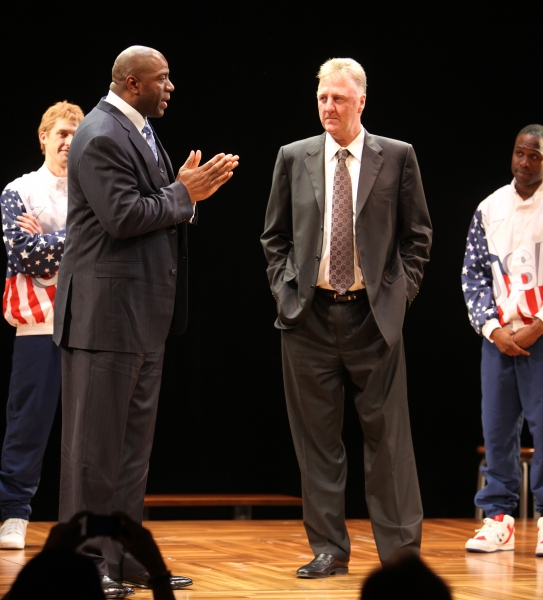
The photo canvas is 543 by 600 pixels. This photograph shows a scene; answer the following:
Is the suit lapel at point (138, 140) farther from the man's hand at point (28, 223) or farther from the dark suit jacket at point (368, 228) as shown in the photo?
the man's hand at point (28, 223)

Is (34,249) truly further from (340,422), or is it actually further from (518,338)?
(518,338)

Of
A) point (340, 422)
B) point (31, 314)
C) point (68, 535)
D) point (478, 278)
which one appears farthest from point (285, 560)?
point (68, 535)

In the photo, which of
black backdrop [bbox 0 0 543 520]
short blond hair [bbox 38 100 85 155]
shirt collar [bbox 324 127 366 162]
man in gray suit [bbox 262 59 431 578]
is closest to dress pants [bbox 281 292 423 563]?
man in gray suit [bbox 262 59 431 578]

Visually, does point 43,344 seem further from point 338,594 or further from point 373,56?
point 373,56

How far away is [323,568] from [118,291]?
1.14 m

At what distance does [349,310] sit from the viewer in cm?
344

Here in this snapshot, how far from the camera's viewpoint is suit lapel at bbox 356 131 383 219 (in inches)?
135

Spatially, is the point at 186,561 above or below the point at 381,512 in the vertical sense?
below

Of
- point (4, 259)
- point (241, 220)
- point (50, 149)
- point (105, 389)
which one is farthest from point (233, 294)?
point (105, 389)

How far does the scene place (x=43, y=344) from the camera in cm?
402

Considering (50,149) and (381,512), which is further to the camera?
(50,149)

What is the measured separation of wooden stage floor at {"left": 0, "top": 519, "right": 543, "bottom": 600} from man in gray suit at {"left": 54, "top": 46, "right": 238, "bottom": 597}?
0.89 feet

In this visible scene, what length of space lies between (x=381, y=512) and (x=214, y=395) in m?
2.26

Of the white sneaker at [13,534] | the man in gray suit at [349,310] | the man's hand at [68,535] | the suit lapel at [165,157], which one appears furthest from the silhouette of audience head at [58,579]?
the white sneaker at [13,534]
